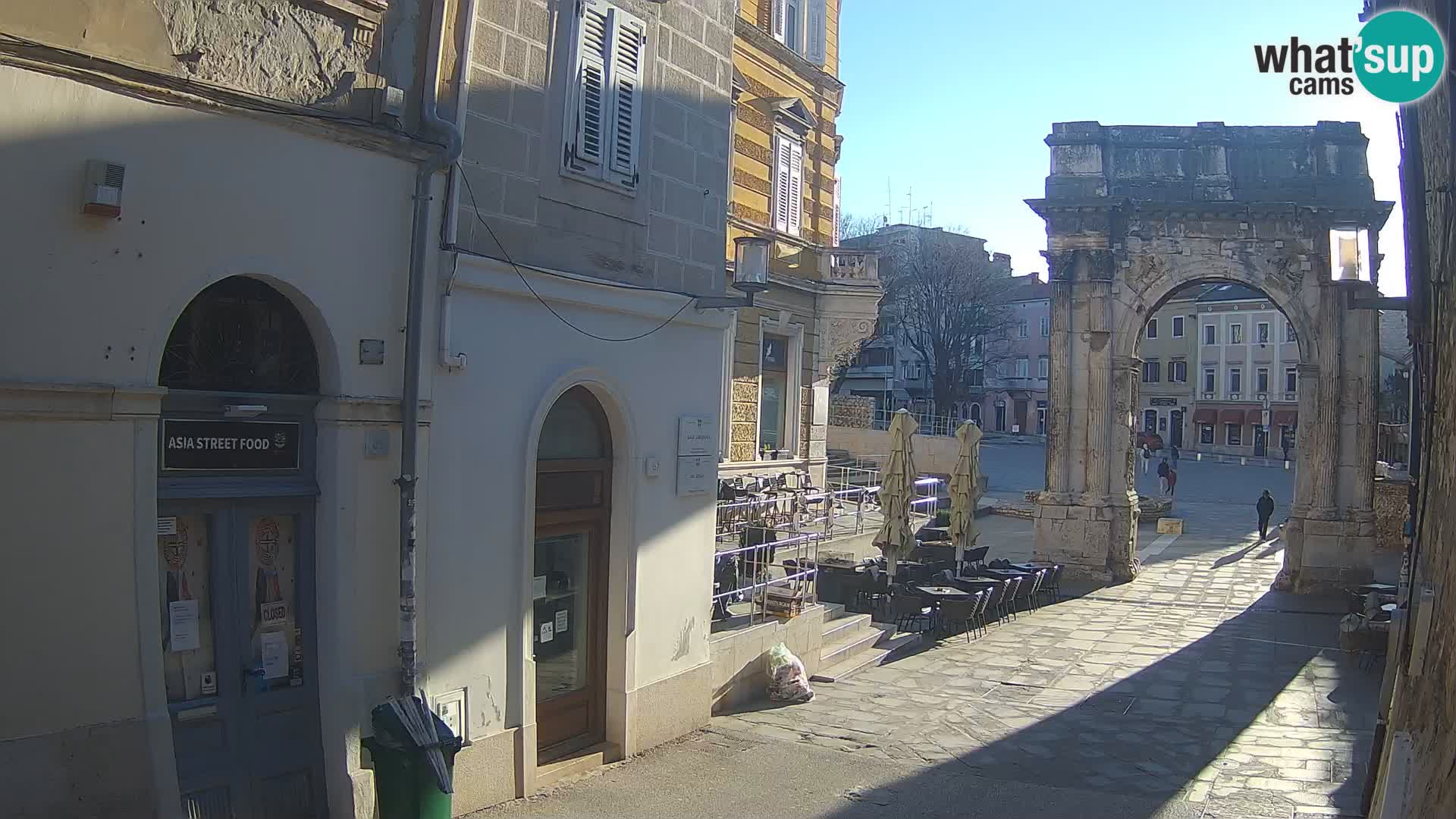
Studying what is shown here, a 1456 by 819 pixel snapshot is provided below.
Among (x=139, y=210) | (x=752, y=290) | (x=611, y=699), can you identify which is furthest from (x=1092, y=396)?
(x=139, y=210)

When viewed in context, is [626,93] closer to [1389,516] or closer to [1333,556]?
[1333,556]

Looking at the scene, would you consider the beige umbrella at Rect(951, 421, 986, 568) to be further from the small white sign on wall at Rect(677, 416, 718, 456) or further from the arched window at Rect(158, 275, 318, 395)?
the arched window at Rect(158, 275, 318, 395)

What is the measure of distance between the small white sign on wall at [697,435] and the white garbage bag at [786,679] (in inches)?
95.4

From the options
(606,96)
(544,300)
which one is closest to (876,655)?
(544,300)

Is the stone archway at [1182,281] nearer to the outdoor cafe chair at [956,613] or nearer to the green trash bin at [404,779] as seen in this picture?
the outdoor cafe chair at [956,613]

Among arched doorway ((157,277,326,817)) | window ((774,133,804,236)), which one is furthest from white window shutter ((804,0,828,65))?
arched doorway ((157,277,326,817))

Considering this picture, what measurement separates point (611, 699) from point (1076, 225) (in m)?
15.9

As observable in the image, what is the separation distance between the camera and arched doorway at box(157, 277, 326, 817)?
6156 mm

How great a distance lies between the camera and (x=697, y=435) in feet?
32.1

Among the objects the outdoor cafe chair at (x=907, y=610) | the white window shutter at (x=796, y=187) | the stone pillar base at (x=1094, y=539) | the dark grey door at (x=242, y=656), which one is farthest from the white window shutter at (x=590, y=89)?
the stone pillar base at (x=1094, y=539)

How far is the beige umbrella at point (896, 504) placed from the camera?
16.2 m

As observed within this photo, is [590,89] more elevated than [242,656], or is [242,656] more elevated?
[590,89]

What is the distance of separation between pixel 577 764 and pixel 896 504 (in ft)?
28.3

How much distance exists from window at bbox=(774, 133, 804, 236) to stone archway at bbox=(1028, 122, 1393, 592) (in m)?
4.70
